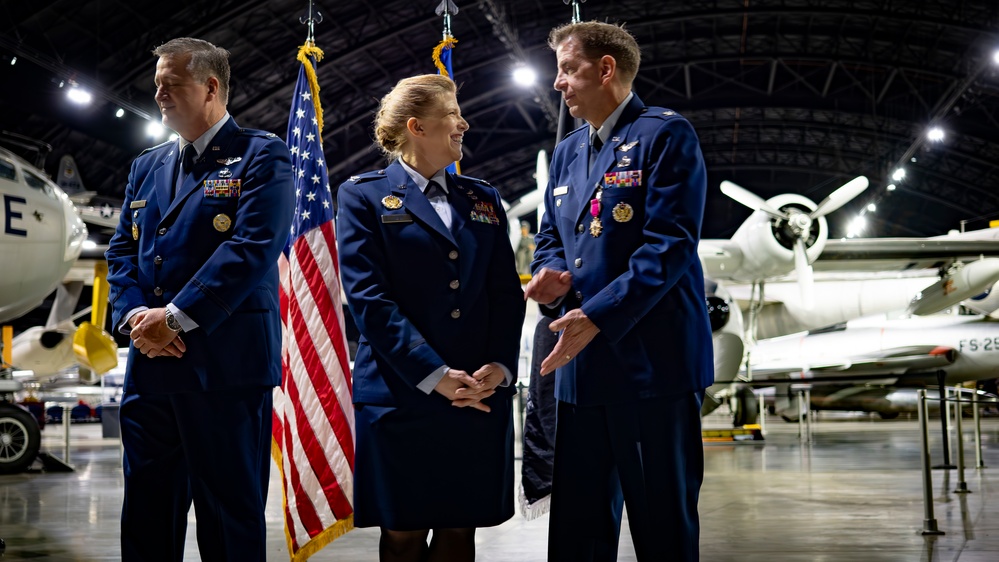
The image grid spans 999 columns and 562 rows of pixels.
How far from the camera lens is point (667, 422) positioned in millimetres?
2109

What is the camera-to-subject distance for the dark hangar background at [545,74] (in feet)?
53.5

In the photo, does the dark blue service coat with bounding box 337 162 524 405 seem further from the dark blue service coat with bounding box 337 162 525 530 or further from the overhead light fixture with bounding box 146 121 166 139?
the overhead light fixture with bounding box 146 121 166 139

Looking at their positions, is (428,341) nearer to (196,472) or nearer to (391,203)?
(391,203)

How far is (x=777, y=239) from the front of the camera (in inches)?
459

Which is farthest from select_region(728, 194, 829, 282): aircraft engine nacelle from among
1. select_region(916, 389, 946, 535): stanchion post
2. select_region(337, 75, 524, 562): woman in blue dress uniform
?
select_region(337, 75, 524, 562): woman in blue dress uniform

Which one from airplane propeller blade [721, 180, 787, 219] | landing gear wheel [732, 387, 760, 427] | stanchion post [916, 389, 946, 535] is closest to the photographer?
stanchion post [916, 389, 946, 535]

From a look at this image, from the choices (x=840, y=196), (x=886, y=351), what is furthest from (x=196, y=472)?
(x=886, y=351)

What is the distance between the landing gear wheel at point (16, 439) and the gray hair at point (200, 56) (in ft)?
24.1

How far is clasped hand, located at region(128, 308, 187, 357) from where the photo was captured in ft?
7.29

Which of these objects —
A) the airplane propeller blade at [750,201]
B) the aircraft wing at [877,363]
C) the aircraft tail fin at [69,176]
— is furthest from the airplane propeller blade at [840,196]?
the aircraft tail fin at [69,176]

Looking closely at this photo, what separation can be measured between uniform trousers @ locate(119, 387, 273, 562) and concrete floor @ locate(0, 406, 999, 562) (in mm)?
910

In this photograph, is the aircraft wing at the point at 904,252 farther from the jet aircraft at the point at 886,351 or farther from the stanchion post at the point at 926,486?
the stanchion post at the point at 926,486

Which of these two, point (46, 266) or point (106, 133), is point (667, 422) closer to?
point (46, 266)

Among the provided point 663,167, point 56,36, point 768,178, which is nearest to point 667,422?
point 663,167
